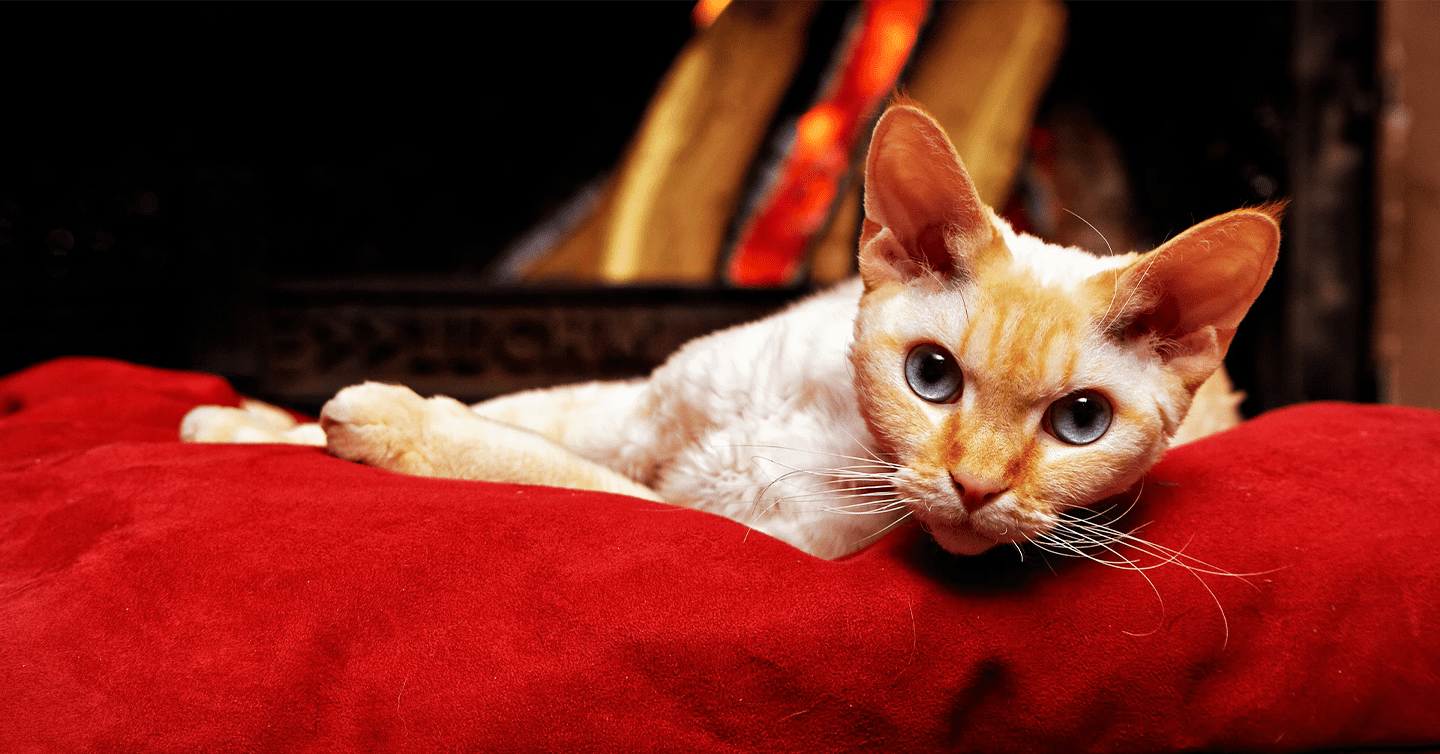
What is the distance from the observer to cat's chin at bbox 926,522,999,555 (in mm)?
669

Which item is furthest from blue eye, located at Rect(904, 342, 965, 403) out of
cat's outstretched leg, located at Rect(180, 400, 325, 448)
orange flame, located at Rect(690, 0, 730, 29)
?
orange flame, located at Rect(690, 0, 730, 29)

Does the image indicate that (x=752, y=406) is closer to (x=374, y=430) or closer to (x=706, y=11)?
(x=374, y=430)

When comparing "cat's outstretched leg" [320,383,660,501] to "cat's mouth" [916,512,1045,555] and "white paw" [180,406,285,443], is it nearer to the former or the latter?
"white paw" [180,406,285,443]

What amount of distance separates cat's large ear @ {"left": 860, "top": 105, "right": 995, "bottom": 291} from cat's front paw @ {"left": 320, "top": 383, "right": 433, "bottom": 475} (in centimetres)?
56

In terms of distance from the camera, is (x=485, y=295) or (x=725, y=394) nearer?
(x=725, y=394)

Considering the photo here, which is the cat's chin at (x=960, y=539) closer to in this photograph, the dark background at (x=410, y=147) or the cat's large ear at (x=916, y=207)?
the cat's large ear at (x=916, y=207)

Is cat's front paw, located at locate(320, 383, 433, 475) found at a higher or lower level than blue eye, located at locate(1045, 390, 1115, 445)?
lower

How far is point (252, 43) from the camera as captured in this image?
7.88 ft

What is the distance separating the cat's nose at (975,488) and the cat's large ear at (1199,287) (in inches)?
7.2

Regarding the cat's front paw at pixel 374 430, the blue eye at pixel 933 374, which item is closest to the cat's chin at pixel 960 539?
the blue eye at pixel 933 374

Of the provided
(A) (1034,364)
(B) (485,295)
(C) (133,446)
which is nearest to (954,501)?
(A) (1034,364)

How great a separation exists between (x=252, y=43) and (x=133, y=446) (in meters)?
1.91

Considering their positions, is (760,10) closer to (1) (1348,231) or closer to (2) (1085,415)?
(1) (1348,231)

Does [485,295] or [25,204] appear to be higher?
[25,204]
